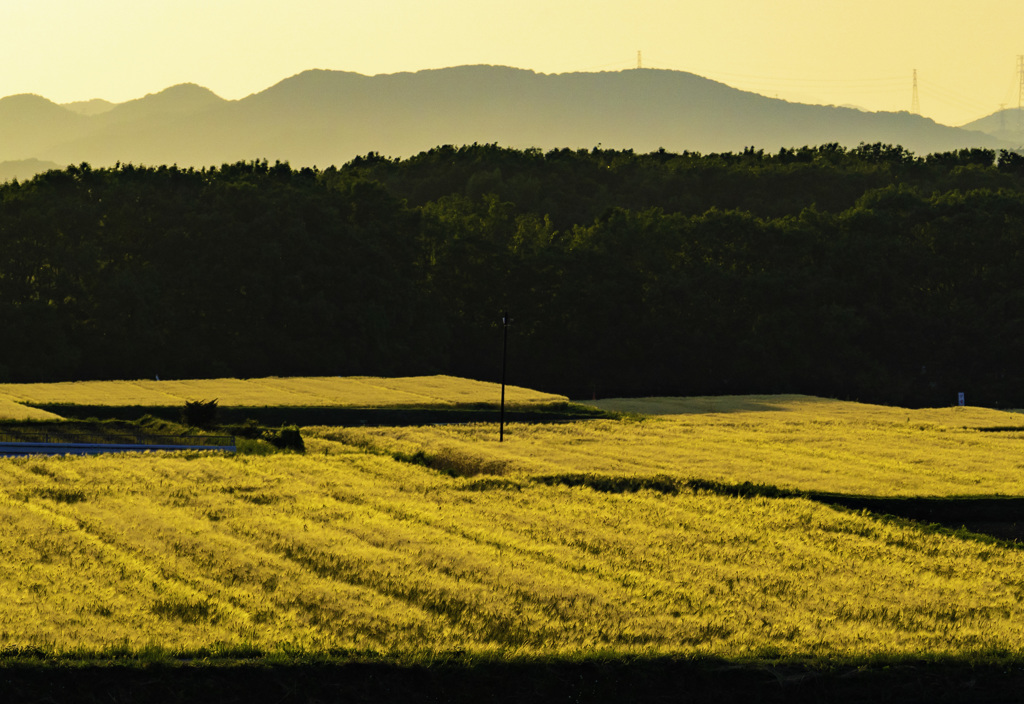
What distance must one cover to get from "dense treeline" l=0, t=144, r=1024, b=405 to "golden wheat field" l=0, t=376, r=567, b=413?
2121cm

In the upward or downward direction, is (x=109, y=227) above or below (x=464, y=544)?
above

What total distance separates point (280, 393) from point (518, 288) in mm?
46365

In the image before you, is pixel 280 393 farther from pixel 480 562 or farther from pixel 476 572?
pixel 476 572

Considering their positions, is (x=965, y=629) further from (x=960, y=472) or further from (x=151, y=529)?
(x=960, y=472)

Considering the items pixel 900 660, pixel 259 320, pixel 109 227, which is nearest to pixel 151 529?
pixel 900 660

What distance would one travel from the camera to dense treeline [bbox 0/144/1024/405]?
11512 cm

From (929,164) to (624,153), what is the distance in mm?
39931

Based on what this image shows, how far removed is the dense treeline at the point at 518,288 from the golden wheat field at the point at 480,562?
2463 inches

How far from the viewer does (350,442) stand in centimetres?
6144

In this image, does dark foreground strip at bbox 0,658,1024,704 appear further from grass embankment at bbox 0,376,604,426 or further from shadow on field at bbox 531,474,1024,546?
grass embankment at bbox 0,376,604,426

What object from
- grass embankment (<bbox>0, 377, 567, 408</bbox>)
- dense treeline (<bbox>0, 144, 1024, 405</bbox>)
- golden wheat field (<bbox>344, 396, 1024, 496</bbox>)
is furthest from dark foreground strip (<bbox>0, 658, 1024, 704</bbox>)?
dense treeline (<bbox>0, 144, 1024, 405</bbox>)

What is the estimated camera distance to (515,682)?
23109mm

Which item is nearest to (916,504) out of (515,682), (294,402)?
(515,682)

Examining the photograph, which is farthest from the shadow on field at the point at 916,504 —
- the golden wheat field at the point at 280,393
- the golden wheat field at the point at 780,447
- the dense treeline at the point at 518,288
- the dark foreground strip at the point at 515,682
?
the dense treeline at the point at 518,288
